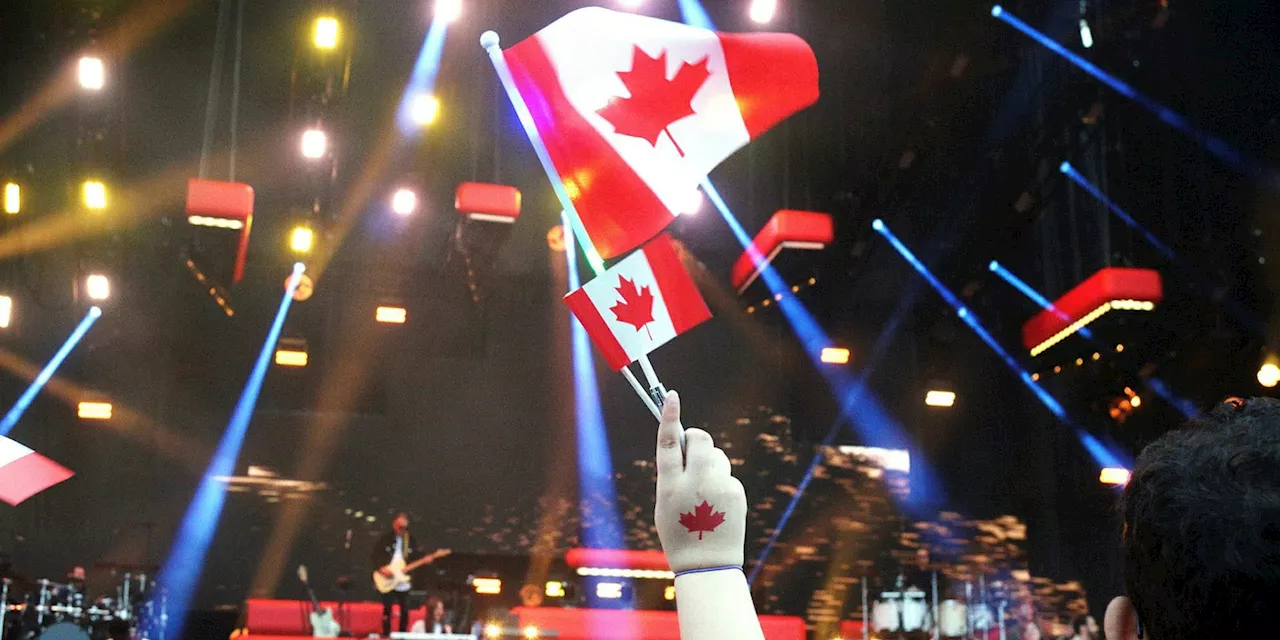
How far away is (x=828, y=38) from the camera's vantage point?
11766 millimetres

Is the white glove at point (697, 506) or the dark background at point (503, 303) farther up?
the dark background at point (503, 303)

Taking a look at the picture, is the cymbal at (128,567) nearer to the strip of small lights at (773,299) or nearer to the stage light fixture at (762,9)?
the strip of small lights at (773,299)

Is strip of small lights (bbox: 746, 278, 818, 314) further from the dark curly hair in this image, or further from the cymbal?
the dark curly hair

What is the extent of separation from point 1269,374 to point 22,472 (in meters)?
9.58

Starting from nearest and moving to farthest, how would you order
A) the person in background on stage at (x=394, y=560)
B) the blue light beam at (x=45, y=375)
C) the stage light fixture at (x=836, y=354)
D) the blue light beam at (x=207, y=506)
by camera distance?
the person in background on stage at (x=394, y=560) → the blue light beam at (x=45, y=375) → the blue light beam at (x=207, y=506) → the stage light fixture at (x=836, y=354)

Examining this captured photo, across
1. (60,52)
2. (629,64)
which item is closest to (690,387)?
(60,52)

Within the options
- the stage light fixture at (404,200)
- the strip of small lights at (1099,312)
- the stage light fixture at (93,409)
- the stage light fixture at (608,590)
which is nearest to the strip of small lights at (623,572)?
the stage light fixture at (608,590)

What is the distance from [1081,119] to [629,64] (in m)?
7.92

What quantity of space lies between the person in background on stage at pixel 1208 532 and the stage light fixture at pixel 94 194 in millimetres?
11044

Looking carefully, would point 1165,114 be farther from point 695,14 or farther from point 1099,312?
point 695,14

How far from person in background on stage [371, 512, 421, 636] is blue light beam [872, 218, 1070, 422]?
5.85m

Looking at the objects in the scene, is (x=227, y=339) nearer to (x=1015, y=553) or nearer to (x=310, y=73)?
(x=310, y=73)

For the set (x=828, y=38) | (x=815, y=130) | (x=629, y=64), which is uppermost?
(x=828, y=38)

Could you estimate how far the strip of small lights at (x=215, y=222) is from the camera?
29.2ft
